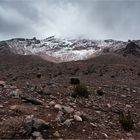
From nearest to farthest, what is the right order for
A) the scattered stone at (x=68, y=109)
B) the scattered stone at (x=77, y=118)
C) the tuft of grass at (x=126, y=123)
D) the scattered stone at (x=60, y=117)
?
the scattered stone at (x=60, y=117) < the scattered stone at (x=77, y=118) < the tuft of grass at (x=126, y=123) < the scattered stone at (x=68, y=109)

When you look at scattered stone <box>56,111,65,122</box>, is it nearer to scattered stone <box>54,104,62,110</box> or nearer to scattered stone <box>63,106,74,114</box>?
scattered stone <box>63,106,74,114</box>

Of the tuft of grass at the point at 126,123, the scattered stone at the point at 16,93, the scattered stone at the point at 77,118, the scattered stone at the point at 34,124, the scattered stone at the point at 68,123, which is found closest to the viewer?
the scattered stone at the point at 34,124

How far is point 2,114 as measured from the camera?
1278 centimetres

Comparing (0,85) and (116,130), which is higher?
(0,85)

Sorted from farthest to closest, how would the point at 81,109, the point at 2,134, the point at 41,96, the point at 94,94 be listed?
the point at 94,94 → the point at 41,96 → the point at 81,109 → the point at 2,134

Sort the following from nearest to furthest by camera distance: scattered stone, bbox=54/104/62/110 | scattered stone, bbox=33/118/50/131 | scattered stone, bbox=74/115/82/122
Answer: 1. scattered stone, bbox=33/118/50/131
2. scattered stone, bbox=74/115/82/122
3. scattered stone, bbox=54/104/62/110

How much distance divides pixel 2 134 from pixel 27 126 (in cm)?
82

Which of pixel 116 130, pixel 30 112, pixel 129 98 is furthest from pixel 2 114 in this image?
pixel 129 98

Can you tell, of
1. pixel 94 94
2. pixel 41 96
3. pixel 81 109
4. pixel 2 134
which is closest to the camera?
pixel 2 134

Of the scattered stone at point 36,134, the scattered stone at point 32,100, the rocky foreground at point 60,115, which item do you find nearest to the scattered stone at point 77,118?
the rocky foreground at point 60,115

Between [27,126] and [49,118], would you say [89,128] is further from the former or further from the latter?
[27,126]

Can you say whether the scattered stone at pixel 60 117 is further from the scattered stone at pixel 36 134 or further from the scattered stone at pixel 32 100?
the scattered stone at pixel 32 100

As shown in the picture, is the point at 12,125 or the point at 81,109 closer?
the point at 12,125

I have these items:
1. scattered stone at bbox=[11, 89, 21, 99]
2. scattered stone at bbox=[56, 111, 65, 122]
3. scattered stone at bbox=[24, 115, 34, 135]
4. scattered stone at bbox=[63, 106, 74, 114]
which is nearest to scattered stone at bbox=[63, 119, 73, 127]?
scattered stone at bbox=[56, 111, 65, 122]
